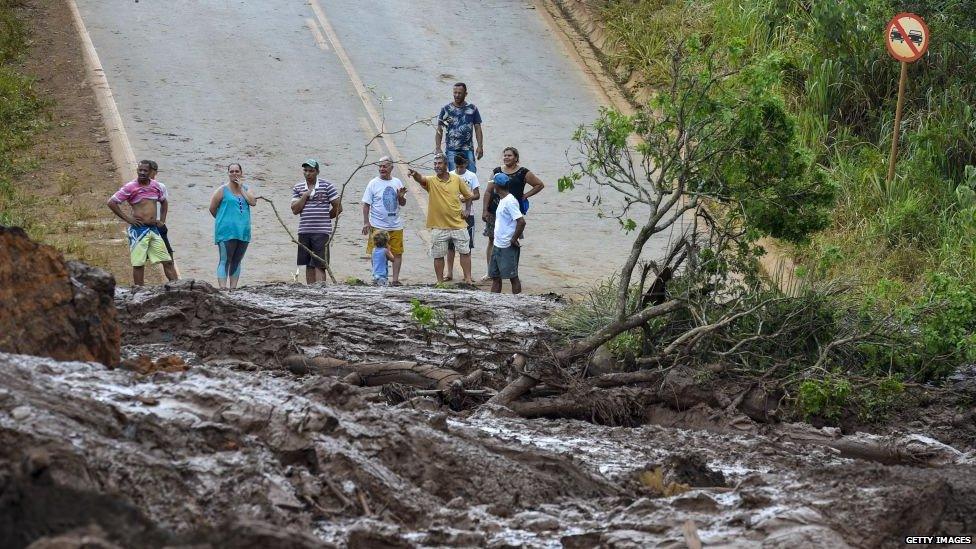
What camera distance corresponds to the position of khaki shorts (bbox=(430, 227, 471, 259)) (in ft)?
46.5

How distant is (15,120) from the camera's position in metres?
17.7

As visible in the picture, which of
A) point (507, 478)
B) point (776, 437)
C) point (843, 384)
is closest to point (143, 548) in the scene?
point (507, 478)

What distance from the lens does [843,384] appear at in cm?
898

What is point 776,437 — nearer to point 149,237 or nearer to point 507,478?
point 507,478

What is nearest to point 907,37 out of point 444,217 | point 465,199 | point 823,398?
point 465,199

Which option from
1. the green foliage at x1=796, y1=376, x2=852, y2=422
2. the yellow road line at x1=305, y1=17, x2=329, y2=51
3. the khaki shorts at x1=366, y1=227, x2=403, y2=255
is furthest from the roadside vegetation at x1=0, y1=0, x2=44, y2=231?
the green foliage at x1=796, y1=376, x2=852, y2=422

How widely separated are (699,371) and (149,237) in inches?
231

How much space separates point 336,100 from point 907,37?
356 inches

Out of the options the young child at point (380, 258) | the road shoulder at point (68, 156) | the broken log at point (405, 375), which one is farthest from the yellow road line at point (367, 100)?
the broken log at point (405, 375)

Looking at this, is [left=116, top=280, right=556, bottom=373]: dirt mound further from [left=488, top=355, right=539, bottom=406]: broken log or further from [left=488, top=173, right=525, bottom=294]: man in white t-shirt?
[left=488, top=173, right=525, bottom=294]: man in white t-shirt

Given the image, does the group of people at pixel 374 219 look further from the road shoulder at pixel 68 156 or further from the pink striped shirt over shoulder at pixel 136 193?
the road shoulder at pixel 68 156

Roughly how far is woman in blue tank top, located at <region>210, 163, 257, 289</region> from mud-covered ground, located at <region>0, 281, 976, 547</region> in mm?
5487

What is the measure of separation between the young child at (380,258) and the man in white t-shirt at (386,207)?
0.34 metres

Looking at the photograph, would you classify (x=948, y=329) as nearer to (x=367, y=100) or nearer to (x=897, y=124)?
(x=897, y=124)
